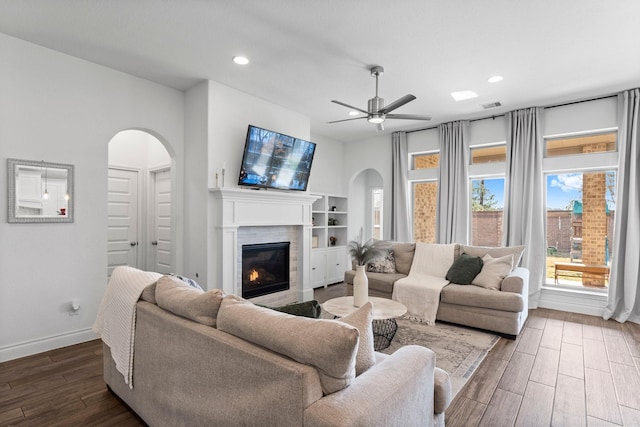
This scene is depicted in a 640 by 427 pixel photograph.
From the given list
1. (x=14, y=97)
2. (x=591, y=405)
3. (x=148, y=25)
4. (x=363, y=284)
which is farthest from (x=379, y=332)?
(x=14, y=97)

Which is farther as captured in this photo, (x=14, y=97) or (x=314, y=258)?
(x=314, y=258)

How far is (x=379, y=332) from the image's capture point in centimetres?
356

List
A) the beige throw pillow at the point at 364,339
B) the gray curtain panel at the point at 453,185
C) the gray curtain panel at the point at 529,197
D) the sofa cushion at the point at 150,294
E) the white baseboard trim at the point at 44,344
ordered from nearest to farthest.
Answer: the beige throw pillow at the point at 364,339, the sofa cushion at the point at 150,294, the white baseboard trim at the point at 44,344, the gray curtain panel at the point at 529,197, the gray curtain panel at the point at 453,185

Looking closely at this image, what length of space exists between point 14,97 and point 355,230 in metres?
5.61

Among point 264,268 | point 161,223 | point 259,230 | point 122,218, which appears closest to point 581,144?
point 259,230

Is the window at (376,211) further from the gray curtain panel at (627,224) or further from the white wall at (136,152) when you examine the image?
the white wall at (136,152)

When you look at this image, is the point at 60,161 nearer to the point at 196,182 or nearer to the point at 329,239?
the point at 196,182

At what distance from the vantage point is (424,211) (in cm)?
616

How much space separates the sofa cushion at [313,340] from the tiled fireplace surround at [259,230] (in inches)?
106

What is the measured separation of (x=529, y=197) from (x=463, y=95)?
1.81 metres

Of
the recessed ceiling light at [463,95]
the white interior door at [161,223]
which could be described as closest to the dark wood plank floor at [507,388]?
the white interior door at [161,223]

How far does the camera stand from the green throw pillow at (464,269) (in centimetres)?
413

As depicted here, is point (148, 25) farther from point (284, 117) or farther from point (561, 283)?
point (561, 283)

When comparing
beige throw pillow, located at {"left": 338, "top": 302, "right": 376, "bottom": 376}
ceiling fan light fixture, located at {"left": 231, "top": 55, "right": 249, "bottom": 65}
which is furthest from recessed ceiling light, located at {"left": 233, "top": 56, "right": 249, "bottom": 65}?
beige throw pillow, located at {"left": 338, "top": 302, "right": 376, "bottom": 376}
